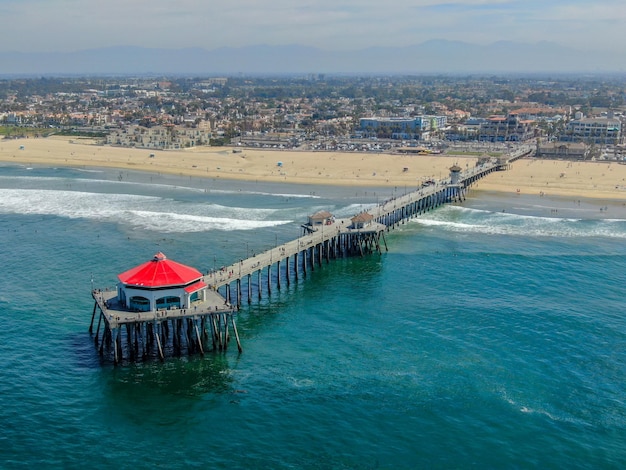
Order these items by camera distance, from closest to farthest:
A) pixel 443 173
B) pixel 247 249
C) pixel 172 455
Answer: pixel 172 455 < pixel 247 249 < pixel 443 173

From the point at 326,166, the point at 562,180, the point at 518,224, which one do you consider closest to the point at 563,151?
the point at 562,180

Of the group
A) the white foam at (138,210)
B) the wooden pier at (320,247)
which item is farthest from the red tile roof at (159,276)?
the white foam at (138,210)

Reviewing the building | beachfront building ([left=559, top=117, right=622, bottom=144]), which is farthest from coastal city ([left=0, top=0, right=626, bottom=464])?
beachfront building ([left=559, top=117, right=622, bottom=144])

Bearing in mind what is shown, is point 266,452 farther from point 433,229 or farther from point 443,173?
point 443,173

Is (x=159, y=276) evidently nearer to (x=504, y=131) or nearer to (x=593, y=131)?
(x=504, y=131)

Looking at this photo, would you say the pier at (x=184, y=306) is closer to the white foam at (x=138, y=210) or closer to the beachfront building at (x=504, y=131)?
the white foam at (x=138, y=210)

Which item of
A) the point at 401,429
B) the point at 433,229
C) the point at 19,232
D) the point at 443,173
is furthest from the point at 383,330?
the point at 443,173

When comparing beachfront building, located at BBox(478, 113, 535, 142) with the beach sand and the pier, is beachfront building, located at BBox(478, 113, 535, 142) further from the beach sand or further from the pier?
the pier
